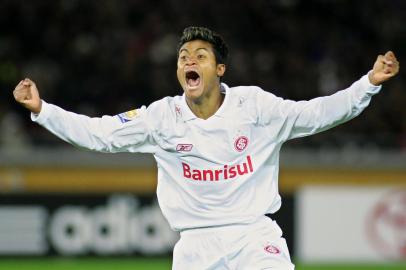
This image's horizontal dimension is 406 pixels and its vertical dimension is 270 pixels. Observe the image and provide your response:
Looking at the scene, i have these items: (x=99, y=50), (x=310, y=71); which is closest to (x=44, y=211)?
(x=99, y=50)

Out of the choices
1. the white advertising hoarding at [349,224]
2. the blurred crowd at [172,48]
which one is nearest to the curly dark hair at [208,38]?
the white advertising hoarding at [349,224]

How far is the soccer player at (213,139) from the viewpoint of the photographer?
19.7 ft

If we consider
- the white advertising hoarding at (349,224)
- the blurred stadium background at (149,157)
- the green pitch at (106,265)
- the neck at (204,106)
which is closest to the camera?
the neck at (204,106)

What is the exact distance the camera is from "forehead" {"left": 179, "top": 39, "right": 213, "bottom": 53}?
618 centimetres

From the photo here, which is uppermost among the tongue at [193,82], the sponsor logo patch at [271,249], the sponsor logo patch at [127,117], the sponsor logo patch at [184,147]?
the tongue at [193,82]

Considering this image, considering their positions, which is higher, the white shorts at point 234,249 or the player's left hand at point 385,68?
the player's left hand at point 385,68

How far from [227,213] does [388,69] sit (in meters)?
1.27

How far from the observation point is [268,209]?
614cm

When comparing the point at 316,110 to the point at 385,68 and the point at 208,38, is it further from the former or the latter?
the point at 208,38

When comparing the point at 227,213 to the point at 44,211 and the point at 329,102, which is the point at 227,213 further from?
the point at 44,211

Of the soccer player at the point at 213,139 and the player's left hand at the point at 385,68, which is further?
the soccer player at the point at 213,139

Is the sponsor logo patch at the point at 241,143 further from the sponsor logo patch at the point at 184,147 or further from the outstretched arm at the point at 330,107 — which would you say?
the sponsor logo patch at the point at 184,147

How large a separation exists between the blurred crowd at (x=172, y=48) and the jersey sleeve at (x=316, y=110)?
27.5ft

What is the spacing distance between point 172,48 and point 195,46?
9672mm
